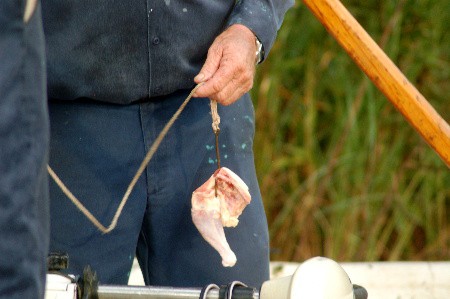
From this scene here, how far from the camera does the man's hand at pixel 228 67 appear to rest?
5.68ft

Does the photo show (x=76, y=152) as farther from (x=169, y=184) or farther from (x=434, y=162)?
(x=434, y=162)

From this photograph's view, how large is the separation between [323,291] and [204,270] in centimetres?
58

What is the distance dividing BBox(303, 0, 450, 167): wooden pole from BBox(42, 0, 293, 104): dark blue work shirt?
17cm

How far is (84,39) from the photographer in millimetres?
1761

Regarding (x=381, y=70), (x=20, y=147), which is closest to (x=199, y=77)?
(x=381, y=70)

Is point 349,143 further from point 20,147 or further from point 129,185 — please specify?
point 20,147

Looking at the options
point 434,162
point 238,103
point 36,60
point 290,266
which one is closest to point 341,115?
point 434,162

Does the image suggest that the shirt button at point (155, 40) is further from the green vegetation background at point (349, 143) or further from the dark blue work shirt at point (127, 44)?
the green vegetation background at point (349, 143)

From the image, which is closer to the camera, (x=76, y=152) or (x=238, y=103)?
(x=76, y=152)

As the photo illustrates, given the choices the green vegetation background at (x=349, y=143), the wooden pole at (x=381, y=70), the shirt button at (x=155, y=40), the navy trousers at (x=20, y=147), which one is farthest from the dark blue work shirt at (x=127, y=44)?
the green vegetation background at (x=349, y=143)

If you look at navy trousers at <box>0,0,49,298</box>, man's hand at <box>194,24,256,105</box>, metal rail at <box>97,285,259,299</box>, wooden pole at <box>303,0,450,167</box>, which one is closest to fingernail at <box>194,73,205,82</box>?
man's hand at <box>194,24,256,105</box>

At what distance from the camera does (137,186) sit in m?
1.83

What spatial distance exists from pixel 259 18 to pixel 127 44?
255 millimetres

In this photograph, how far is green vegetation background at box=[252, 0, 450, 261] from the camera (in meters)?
3.57
